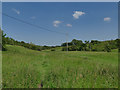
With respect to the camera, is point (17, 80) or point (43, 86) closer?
point (43, 86)

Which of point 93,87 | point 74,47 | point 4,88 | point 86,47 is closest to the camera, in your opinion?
point 4,88

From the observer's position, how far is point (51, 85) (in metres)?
2.95

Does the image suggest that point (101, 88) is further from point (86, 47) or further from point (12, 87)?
point (86, 47)

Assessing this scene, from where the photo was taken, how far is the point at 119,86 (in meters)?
3.10

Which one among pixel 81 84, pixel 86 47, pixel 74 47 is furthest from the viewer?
pixel 74 47

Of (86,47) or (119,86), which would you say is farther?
(86,47)

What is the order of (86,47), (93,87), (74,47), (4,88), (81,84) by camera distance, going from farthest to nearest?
(74,47)
(86,47)
(81,84)
(93,87)
(4,88)

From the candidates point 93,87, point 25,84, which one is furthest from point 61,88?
point 25,84

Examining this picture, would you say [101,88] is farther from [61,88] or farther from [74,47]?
[74,47]

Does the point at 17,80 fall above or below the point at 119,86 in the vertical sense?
above

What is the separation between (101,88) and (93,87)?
36 cm

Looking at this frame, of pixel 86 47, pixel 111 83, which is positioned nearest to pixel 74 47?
pixel 86 47

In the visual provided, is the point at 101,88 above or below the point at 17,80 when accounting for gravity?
below

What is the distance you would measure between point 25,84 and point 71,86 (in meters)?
2.00
